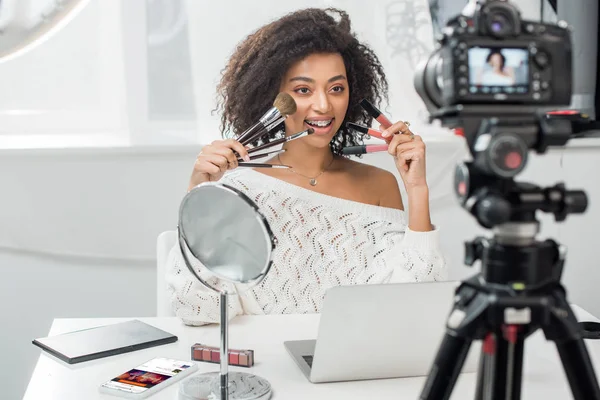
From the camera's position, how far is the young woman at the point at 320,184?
5.16 ft

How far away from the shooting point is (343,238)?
5.45ft

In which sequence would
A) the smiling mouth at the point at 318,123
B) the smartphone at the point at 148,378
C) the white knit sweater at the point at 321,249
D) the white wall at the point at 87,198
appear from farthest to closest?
the white wall at the point at 87,198
the smiling mouth at the point at 318,123
the white knit sweater at the point at 321,249
the smartphone at the point at 148,378

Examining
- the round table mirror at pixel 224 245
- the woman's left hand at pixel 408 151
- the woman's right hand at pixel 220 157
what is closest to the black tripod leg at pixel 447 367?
the round table mirror at pixel 224 245

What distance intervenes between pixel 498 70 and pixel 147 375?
2.28 feet

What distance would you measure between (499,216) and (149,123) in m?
1.73

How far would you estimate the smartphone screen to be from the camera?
1.02 metres

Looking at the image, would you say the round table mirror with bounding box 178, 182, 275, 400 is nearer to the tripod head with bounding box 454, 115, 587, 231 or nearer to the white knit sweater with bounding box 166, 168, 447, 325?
the tripod head with bounding box 454, 115, 587, 231

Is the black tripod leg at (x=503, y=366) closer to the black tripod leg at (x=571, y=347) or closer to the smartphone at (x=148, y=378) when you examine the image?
the black tripod leg at (x=571, y=347)

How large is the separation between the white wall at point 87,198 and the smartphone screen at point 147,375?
1.19 m

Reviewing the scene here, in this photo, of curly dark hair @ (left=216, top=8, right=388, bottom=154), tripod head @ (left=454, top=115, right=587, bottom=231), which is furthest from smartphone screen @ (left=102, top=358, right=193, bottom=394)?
curly dark hair @ (left=216, top=8, right=388, bottom=154)

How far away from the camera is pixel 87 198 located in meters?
2.27

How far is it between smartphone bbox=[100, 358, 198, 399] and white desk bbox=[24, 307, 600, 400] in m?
0.01

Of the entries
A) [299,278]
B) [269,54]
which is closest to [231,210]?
[299,278]

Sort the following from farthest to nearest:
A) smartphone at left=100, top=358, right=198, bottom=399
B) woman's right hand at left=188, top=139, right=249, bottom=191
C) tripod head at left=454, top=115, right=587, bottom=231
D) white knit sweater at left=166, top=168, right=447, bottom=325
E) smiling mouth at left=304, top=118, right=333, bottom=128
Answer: smiling mouth at left=304, top=118, right=333, bottom=128, white knit sweater at left=166, top=168, right=447, bottom=325, woman's right hand at left=188, top=139, right=249, bottom=191, smartphone at left=100, top=358, right=198, bottom=399, tripod head at left=454, top=115, right=587, bottom=231
